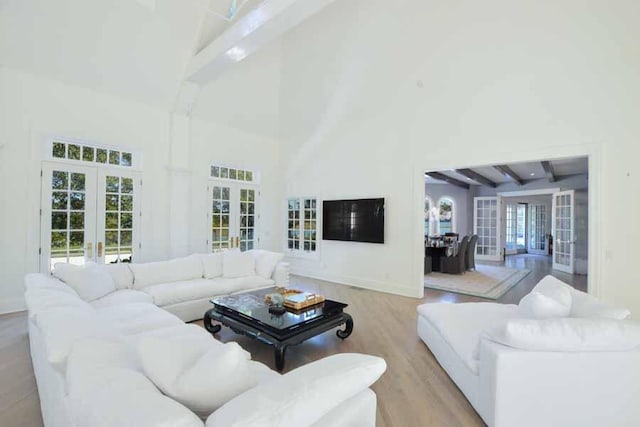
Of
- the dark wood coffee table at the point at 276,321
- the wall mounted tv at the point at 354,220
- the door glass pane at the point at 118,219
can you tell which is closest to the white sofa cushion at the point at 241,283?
the dark wood coffee table at the point at 276,321

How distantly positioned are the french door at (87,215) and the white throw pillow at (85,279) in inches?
62.4

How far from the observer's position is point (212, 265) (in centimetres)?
479

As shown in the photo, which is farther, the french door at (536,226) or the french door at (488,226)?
the french door at (536,226)

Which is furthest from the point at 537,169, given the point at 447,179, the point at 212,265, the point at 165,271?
the point at 165,271

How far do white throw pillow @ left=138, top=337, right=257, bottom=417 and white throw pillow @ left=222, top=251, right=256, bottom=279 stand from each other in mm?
3558

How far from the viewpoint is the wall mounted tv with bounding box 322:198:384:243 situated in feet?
19.3

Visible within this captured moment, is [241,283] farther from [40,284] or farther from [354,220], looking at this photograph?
[354,220]

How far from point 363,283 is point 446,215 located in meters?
7.22

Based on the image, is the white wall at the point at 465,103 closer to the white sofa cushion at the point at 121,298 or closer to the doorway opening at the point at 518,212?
the doorway opening at the point at 518,212

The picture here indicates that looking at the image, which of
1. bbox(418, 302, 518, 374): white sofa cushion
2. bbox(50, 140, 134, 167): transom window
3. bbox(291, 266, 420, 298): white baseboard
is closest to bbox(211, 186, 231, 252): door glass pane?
bbox(50, 140, 134, 167): transom window

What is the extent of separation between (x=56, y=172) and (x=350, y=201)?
16.3ft

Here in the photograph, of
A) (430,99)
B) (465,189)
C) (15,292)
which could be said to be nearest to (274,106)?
(430,99)

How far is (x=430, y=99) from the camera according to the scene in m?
5.20

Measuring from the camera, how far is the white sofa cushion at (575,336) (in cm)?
187
